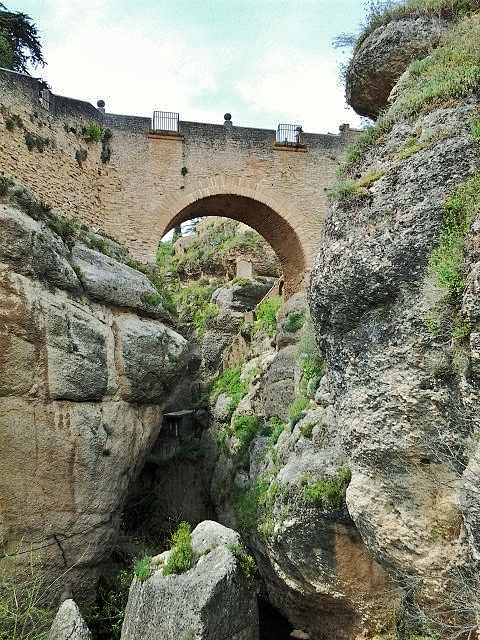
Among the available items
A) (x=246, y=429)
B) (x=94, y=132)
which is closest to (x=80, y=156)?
(x=94, y=132)

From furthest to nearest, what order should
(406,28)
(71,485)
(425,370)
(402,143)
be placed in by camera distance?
1. (71,485)
2. (406,28)
3. (402,143)
4. (425,370)

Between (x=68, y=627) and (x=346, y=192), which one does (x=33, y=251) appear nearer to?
(x=346, y=192)

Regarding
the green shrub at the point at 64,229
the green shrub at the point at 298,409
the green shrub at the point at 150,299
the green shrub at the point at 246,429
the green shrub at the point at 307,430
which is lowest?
the green shrub at the point at 246,429

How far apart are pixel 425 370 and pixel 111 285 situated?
24.3ft

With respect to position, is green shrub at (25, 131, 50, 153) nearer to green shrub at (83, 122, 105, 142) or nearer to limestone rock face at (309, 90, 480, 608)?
green shrub at (83, 122, 105, 142)

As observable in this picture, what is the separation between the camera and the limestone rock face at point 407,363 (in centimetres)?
611

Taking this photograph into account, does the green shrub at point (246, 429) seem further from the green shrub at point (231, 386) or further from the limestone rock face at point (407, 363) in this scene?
the limestone rock face at point (407, 363)

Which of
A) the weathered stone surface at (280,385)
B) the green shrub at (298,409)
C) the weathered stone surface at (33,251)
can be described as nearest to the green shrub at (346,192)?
the green shrub at (298,409)

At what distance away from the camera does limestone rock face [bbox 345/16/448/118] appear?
959 centimetres

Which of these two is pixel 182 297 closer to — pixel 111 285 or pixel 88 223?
pixel 88 223

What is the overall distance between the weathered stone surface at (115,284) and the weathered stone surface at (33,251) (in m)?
0.44

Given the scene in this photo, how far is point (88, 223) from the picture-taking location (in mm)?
14133

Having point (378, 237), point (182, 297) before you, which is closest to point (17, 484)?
point (378, 237)

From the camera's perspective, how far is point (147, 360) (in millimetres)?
11875
